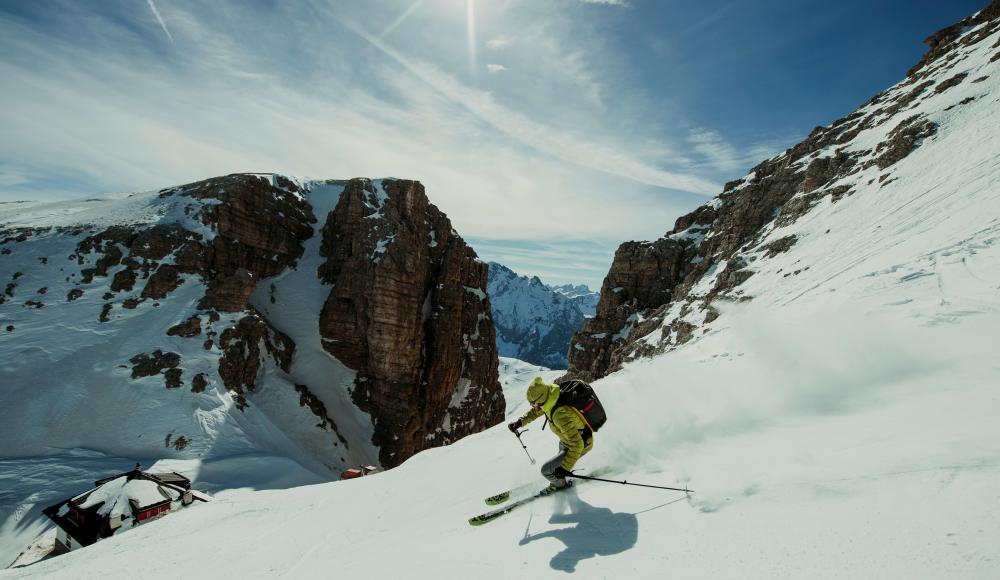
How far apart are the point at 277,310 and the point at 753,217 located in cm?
6396

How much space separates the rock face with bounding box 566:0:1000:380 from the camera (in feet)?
119

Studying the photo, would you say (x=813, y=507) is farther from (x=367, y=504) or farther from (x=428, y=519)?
(x=367, y=504)

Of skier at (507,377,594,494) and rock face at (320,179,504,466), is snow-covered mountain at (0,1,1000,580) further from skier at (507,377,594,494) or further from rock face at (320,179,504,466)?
rock face at (320,179,504,466)

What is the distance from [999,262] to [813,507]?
1031cm

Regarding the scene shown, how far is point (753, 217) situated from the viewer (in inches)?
1959

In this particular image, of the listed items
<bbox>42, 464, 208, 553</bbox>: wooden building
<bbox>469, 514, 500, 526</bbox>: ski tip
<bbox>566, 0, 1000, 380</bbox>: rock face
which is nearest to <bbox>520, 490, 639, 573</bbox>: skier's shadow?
<bbox>469, 514, 500, 526</bbox>: ski tip

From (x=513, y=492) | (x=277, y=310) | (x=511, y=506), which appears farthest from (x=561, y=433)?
(x=277, y=310)

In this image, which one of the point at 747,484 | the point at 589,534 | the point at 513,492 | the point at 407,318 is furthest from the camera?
the point at 407,318

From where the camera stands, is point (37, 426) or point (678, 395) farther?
point (37, 426)

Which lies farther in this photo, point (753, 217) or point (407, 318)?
point (407, 318)

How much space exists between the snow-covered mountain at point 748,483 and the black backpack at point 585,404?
2.31ft

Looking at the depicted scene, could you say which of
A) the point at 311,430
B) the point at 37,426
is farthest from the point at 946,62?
the point at 37,426

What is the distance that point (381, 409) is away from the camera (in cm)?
5753

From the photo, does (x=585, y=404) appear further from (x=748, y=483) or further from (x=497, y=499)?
(x=748, y=483)
